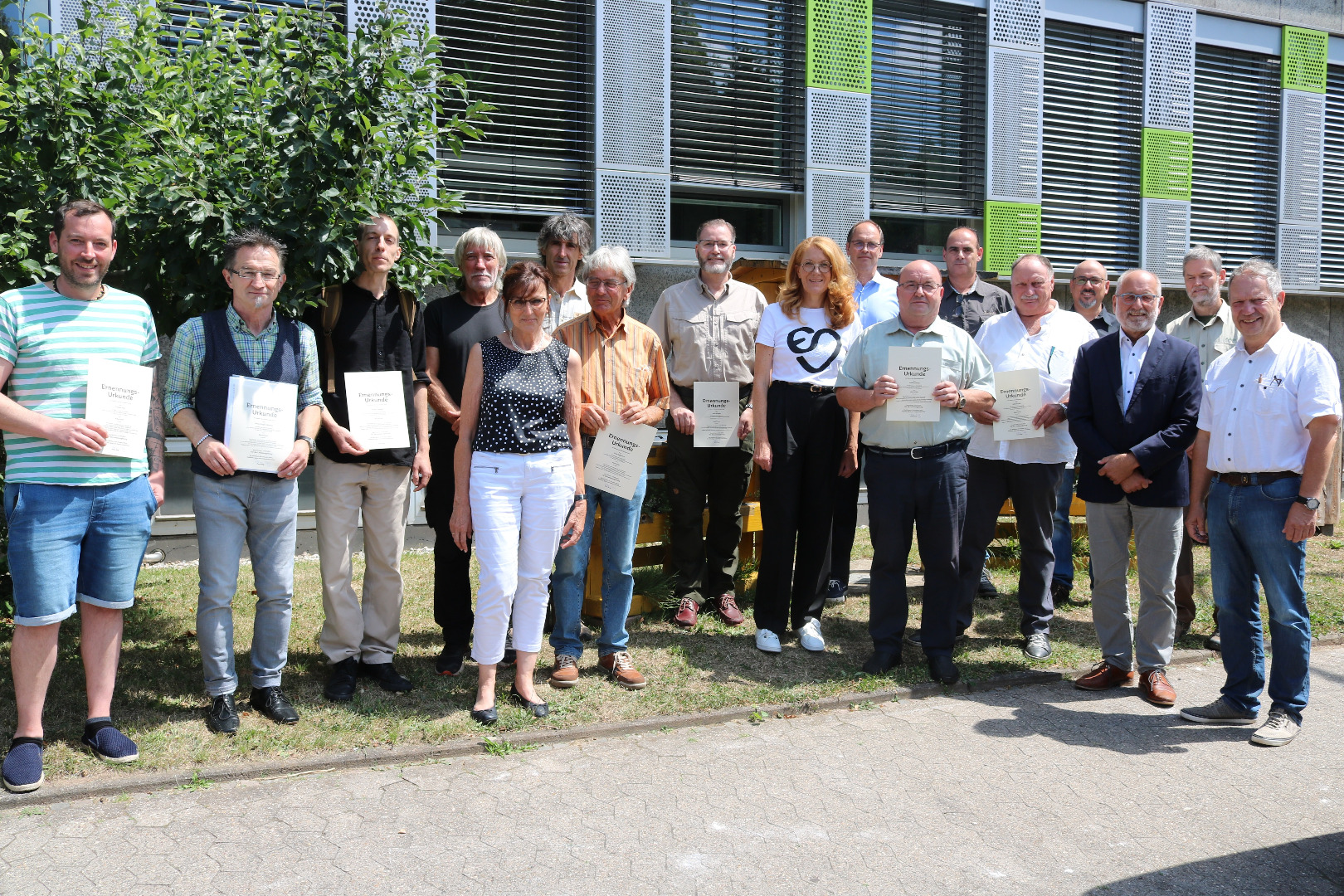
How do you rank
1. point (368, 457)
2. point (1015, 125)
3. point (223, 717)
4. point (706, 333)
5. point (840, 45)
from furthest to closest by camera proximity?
1. point (1015, 125)
2. point (840, 45)
3. point (706, 333)
4. point (368, 457)
5. point (223, 717)

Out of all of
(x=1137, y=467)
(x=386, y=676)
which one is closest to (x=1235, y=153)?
(x=1137, y=467)

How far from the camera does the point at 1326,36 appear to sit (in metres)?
12.6

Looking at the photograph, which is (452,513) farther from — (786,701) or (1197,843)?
(1197,843)

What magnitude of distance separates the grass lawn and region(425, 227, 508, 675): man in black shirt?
1.08ft

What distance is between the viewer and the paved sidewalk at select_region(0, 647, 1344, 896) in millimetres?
3418

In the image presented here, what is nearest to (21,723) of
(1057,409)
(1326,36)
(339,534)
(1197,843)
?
(339,534)

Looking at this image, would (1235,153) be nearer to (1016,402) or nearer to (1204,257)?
(1204,257)

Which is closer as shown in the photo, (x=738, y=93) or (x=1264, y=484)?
(x=1264, y=484)

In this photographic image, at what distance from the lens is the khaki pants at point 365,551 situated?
5.01 meters

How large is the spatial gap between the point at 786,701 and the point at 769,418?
1.58m

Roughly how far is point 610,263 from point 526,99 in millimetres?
4542

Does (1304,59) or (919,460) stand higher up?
(1304,59)

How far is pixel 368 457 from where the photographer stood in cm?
498

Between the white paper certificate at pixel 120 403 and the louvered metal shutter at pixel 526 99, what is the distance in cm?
492
